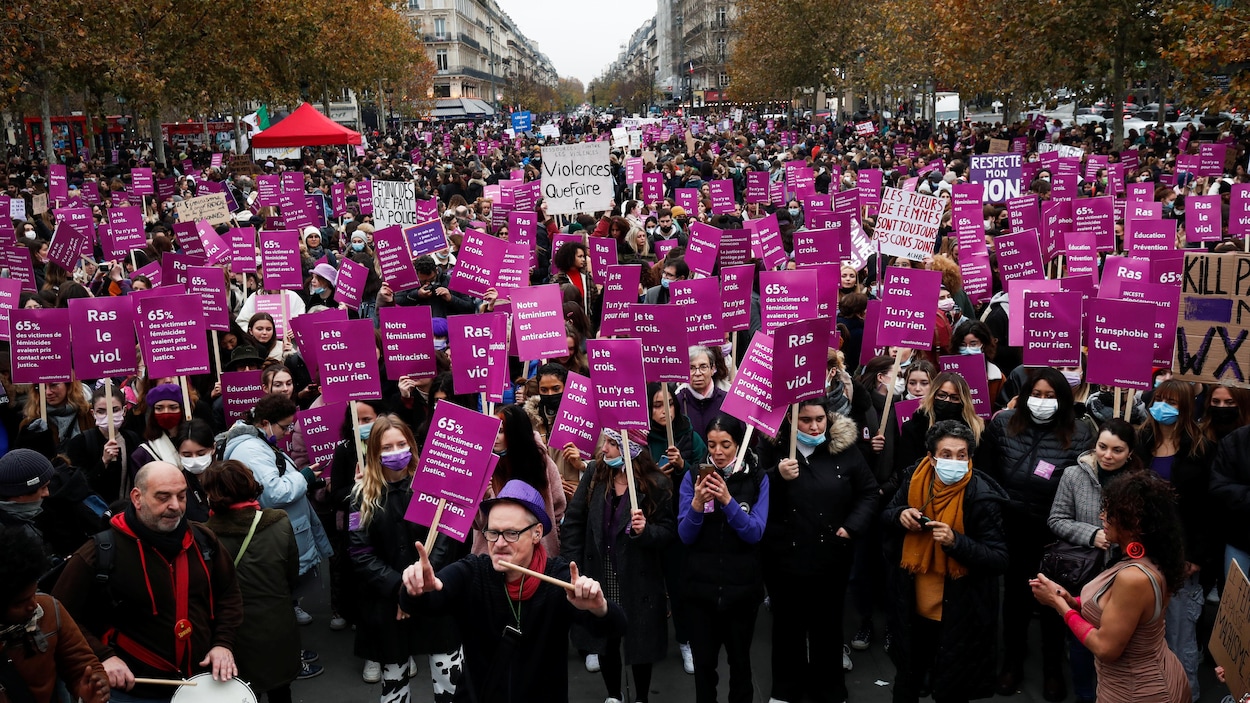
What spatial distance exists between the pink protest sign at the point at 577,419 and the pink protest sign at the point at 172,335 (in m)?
2.54

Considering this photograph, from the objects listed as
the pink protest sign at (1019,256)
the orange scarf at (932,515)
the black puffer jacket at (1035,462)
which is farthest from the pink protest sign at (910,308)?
the pink protest sign at (1019,256)

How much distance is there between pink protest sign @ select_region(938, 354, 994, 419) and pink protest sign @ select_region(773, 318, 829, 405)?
1736 millimetres

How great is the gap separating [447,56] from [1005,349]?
122 m

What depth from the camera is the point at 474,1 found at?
143375 millimetres

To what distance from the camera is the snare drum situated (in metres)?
4.31

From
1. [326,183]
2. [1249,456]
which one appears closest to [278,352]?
[1249,456]

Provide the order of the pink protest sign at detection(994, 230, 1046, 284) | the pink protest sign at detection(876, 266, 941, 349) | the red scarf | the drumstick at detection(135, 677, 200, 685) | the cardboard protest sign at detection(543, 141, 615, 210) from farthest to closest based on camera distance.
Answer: the cardboard protest sign at detection(543, 141, 615, 210), the pink protest sign at detection(994, 230, 1046, 284), the pink protest sign at detection(876, 266, 941, 349), the drumstick at detection(135, 677, 200, 685), the red scarf

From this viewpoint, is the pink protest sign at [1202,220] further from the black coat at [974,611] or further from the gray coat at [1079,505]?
the black coat at [974,611]

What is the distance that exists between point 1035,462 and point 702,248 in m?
5.45

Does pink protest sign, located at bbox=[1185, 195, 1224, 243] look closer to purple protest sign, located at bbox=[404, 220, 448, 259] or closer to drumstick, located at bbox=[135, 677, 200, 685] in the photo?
purple protest sign, located at bbox=[404, 220, 448, 259]

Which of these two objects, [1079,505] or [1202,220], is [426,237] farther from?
[1202,220]

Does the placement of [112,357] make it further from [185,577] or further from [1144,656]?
[1144,656]

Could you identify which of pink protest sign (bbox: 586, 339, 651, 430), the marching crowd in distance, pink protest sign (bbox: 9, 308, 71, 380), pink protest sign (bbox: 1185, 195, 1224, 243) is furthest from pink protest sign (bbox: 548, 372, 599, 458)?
pink protest sign (bbox: 1185, 195, 1224, 243)

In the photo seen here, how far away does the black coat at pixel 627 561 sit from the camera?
5555mm
